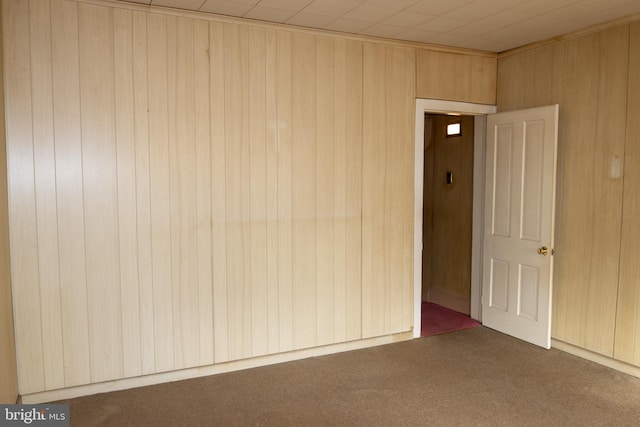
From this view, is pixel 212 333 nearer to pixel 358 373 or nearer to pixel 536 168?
pixel 358 373

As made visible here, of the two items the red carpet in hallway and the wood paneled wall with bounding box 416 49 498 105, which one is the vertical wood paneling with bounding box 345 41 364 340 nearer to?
the wood paneled wall with bounding box 416 49 498 105

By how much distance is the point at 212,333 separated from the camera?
359 cm

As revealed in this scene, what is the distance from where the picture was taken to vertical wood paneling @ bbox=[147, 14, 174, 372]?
3305 mm

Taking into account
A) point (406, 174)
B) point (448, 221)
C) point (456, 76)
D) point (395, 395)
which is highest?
point (456, 76)

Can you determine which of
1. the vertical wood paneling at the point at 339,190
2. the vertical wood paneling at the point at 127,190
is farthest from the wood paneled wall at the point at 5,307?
the vertical wood paneling at the point at 339,190

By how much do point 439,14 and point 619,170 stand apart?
71.1 inches

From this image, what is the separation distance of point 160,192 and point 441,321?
311 cm

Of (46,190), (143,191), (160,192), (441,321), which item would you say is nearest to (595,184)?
(441,321)

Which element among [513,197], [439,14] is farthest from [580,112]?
[439,14]

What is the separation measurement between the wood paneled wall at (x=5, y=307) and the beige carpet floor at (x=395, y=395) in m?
0.43

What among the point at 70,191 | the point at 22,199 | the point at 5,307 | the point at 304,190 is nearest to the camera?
the point at 5,307

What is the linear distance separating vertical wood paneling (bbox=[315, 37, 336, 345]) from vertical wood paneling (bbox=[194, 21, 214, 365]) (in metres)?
0.89

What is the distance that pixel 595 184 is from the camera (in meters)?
3.82

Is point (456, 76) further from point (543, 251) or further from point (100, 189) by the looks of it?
point (100, 189)
